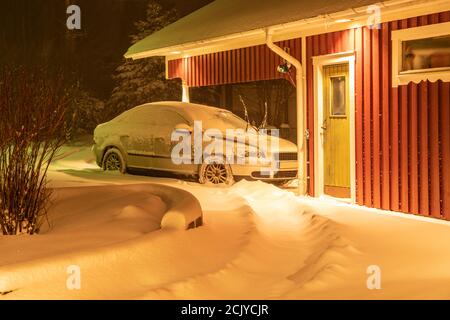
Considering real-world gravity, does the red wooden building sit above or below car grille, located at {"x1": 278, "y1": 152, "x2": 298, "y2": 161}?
above

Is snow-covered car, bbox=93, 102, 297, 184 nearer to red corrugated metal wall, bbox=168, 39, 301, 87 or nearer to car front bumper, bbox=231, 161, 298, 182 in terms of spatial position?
car front bumper, bbox=231, 161, 298, 182

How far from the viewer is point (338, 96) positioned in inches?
477

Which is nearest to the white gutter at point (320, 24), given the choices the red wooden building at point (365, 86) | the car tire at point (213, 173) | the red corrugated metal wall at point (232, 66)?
the red wooden building at point (365, 86)

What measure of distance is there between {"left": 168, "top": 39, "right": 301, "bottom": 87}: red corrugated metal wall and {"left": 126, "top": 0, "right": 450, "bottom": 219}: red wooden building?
38mm

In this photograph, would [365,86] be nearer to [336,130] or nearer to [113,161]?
[336,130]

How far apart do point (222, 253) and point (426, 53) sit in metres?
4.53

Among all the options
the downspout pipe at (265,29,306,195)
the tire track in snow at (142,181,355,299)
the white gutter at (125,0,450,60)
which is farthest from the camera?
the downspout pipe at (265,29,306,195)

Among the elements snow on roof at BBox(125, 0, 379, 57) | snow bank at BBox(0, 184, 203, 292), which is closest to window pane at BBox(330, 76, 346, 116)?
snow on roof at BBox(125, 0, 379, 57)

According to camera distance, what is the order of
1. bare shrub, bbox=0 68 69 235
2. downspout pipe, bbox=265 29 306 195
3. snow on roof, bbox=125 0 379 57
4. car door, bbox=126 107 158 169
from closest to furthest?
bare shrub, bbox=0 68 69 235 < snow on roof, bbox=125 0 379 57 < downspout pipe, bbox=265 29 306 195 < car door, bbox=126 107 158 169

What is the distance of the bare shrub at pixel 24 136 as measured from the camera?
8172mm

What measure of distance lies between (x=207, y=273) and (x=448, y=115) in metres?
4.56

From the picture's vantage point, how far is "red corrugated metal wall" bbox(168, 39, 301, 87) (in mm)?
13648

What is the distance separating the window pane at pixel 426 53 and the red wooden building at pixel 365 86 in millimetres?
14
